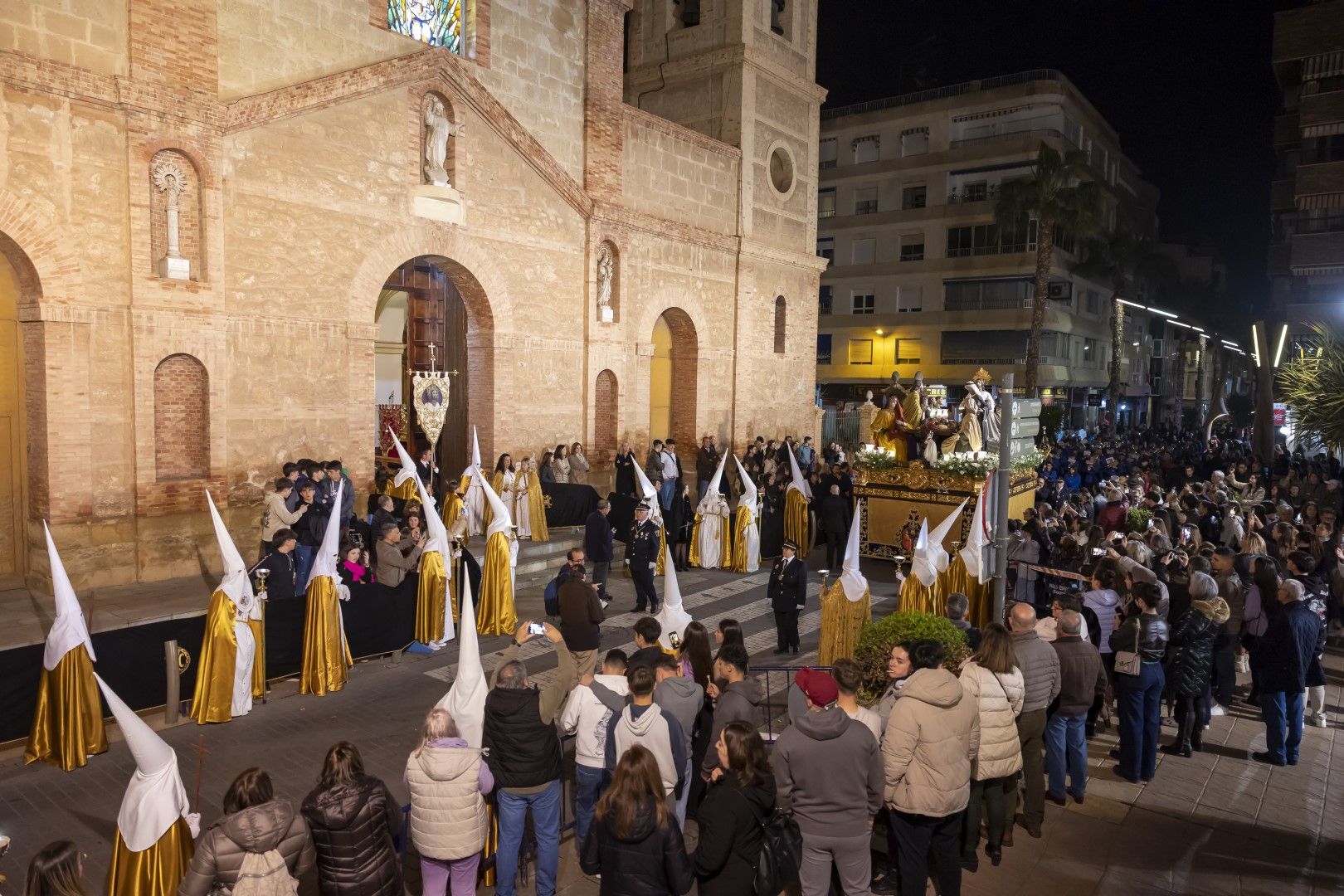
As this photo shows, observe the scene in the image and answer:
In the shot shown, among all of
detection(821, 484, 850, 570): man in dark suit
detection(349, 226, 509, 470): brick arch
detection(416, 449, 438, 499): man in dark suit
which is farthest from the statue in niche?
detection(821, 484, 850, 570): man in dark suit

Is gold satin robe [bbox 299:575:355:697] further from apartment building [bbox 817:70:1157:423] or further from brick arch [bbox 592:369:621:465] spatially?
apartment building [bbox 817:70:1157:423]

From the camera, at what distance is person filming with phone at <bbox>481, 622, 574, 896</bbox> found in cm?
562

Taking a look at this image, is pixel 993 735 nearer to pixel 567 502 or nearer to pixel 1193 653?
pixel 1193 653

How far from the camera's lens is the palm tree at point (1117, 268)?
45.7 metres

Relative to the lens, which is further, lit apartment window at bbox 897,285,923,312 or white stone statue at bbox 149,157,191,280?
lit apartment window at bbox 897,285,923,312

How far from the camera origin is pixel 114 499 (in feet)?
43.9

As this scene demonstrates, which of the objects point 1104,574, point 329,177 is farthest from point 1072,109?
point 1104,574

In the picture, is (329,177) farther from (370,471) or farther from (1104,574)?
(1104,574)

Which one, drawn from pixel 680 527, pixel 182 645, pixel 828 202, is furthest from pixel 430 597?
pixel 828 202

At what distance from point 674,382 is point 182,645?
1727 cm

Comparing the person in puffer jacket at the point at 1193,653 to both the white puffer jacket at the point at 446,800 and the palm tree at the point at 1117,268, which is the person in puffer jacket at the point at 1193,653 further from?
the palm tree at the point at 1117,268

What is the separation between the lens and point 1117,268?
46844 mm

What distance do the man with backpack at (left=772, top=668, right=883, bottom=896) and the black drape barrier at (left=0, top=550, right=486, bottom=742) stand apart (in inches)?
192

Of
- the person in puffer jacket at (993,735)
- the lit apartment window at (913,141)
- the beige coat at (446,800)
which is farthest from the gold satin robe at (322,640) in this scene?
the lit apartment window at (913,141)
